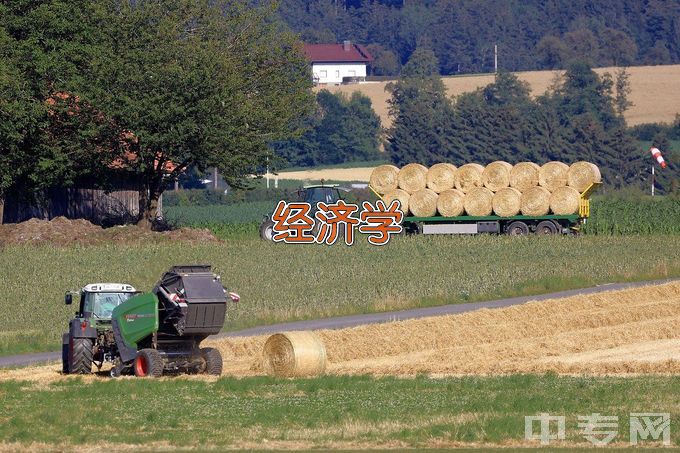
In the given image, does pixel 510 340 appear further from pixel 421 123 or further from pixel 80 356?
pixel 421 123

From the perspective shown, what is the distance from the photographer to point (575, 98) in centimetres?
15200

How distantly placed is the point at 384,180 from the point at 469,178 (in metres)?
4.02

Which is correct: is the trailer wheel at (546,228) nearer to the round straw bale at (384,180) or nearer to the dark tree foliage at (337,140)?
the round straw bale at (384,180)

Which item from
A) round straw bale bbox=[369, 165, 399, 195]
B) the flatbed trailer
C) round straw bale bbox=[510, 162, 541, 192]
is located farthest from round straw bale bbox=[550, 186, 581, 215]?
round straw bale bbox=[369, 165, 399, 195]

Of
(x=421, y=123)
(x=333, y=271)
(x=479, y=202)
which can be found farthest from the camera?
(x=421, y=123)

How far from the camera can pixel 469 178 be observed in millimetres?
60281

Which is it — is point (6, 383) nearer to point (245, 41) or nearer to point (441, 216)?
point (441, 216)

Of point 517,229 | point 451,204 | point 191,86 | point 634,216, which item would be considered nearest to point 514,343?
point 517,229

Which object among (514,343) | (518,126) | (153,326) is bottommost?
(514,343)

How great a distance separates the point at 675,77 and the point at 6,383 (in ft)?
509

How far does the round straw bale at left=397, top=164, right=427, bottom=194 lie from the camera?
2402 inches

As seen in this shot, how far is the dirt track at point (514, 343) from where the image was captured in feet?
85.6

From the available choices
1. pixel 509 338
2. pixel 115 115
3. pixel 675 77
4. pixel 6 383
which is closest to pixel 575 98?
pixel 675 77

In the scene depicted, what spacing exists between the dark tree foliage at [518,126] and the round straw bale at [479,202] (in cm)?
5471
